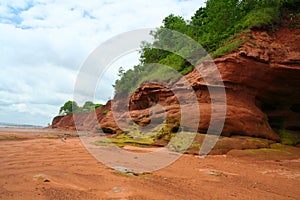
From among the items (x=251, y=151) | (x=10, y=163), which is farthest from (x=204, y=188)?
(x=251, y=151)

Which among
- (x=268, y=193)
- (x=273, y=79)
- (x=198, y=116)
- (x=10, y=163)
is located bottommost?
(x=268, y=193)

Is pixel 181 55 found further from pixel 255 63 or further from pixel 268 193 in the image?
pixel 268 193

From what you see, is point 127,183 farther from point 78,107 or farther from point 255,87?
point 78,107

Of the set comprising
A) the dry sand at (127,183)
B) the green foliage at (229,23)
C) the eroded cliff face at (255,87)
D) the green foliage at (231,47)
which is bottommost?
the dry sand at (127,183)

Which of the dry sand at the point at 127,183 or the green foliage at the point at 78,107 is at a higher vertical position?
the green foliage at the point at 78,107

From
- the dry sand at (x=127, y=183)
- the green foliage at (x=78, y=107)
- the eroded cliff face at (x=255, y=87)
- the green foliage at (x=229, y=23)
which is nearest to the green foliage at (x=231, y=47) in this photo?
the green foliage at (x=229, y=23)

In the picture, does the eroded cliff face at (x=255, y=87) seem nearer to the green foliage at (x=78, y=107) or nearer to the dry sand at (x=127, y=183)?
the dry sand at (x=127, y=183)

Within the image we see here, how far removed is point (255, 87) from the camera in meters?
13.4

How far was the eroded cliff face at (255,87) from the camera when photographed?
1214 centimetres

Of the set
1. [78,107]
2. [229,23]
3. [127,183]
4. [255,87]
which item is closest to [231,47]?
[255,87]

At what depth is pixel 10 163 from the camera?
221 inches

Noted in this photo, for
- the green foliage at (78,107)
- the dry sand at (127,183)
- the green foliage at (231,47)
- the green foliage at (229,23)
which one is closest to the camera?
the dry sand at (127,183)

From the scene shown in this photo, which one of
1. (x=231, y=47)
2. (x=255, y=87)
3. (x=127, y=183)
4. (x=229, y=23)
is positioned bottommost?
(x=127, y=183)

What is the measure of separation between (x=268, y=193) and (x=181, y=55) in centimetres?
1572
